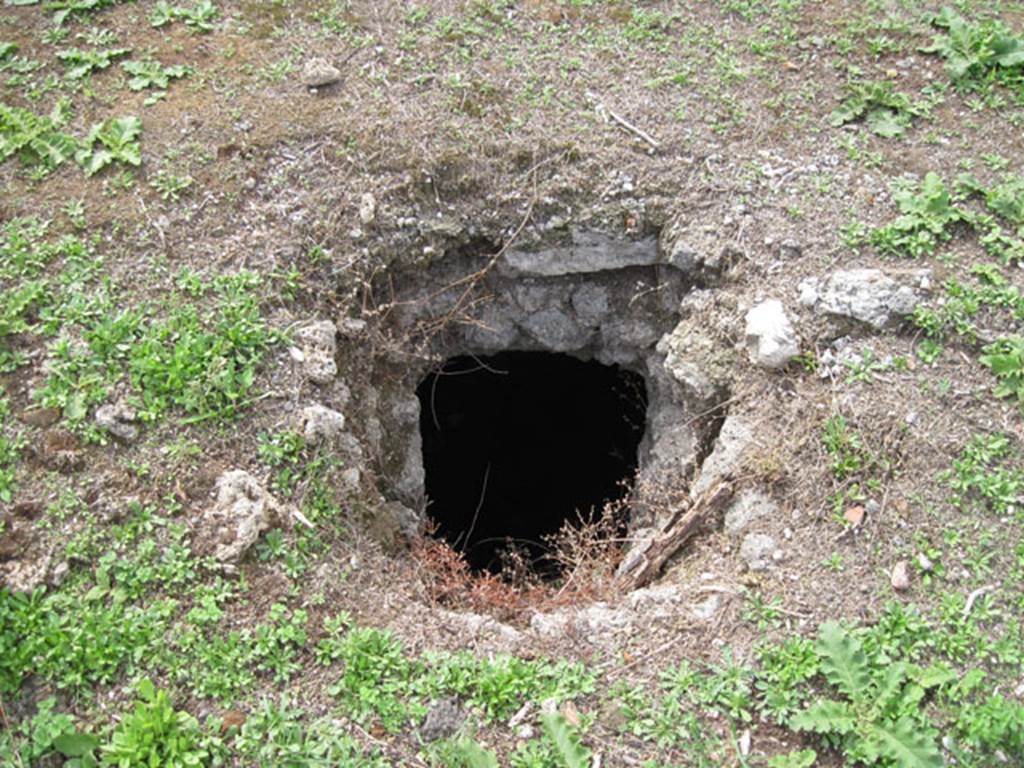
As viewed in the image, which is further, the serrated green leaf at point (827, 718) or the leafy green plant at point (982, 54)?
the leafy green plant at point (982, 54)

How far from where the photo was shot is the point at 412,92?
17.2ft

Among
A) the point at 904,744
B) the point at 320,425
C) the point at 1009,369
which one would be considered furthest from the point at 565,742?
the point at 1009,369

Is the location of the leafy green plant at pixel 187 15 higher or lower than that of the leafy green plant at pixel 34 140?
higher

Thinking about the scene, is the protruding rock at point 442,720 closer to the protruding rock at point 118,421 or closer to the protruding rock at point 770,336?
the protruding rock at point 118,421

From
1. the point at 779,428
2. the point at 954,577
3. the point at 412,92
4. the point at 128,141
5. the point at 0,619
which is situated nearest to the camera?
the point at 0,619

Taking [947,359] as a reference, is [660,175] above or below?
above

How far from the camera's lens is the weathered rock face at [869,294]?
14.7ft

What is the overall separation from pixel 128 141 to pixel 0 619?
2546mm

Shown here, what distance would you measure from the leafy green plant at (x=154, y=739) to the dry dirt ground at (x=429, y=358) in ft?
0.05

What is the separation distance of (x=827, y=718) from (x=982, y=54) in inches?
158

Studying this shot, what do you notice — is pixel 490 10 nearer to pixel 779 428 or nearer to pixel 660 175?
pixel 660 175

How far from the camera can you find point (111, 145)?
4.84 metres

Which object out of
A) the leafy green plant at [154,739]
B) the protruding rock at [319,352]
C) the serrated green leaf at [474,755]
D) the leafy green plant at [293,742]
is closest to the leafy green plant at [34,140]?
the protruding rock at [319,352]

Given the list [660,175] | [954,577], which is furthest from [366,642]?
[660,175]
